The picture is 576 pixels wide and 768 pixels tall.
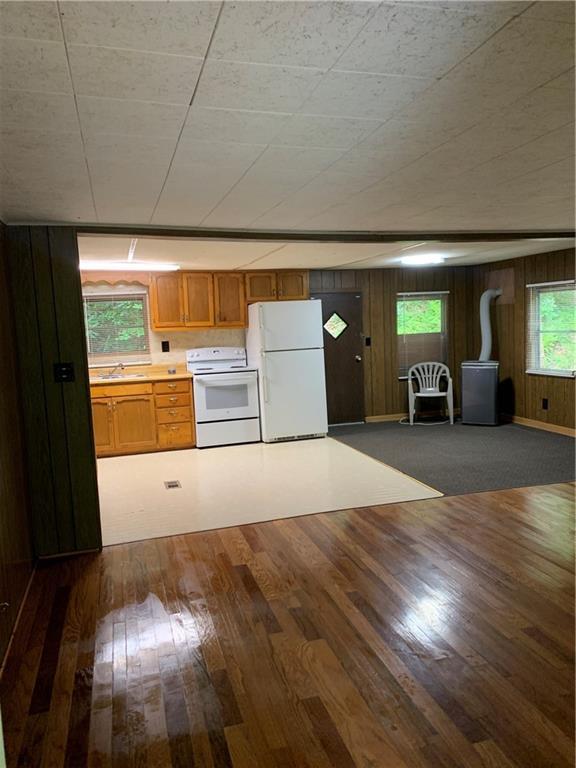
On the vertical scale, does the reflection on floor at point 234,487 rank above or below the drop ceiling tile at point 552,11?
below

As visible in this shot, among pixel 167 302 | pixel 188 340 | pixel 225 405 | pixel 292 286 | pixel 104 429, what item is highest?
pixel 292 286

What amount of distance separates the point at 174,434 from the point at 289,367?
156 centimetres

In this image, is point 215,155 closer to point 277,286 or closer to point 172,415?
point 172,415

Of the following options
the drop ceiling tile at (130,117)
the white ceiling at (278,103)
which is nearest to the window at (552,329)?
the white ceiling at (278,103)

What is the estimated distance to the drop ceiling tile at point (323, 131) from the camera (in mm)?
1844

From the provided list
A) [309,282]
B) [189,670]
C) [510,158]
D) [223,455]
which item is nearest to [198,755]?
[189,670]

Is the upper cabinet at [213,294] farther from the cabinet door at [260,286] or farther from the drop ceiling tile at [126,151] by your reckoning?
the drop ceiling tile at [126,151]

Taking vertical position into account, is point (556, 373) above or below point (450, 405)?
above

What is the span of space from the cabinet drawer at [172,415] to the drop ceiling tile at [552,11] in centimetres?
540

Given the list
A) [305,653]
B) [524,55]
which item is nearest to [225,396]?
[305,653]

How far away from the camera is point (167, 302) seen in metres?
6.34

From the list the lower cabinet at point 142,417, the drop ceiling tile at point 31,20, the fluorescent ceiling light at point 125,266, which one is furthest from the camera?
the lower cabinet at point 142,417

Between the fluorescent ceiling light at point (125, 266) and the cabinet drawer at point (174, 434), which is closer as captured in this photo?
the fluorescent ceiling light at point (125, 266)

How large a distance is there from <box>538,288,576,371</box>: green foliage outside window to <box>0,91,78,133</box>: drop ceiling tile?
5790 mm
